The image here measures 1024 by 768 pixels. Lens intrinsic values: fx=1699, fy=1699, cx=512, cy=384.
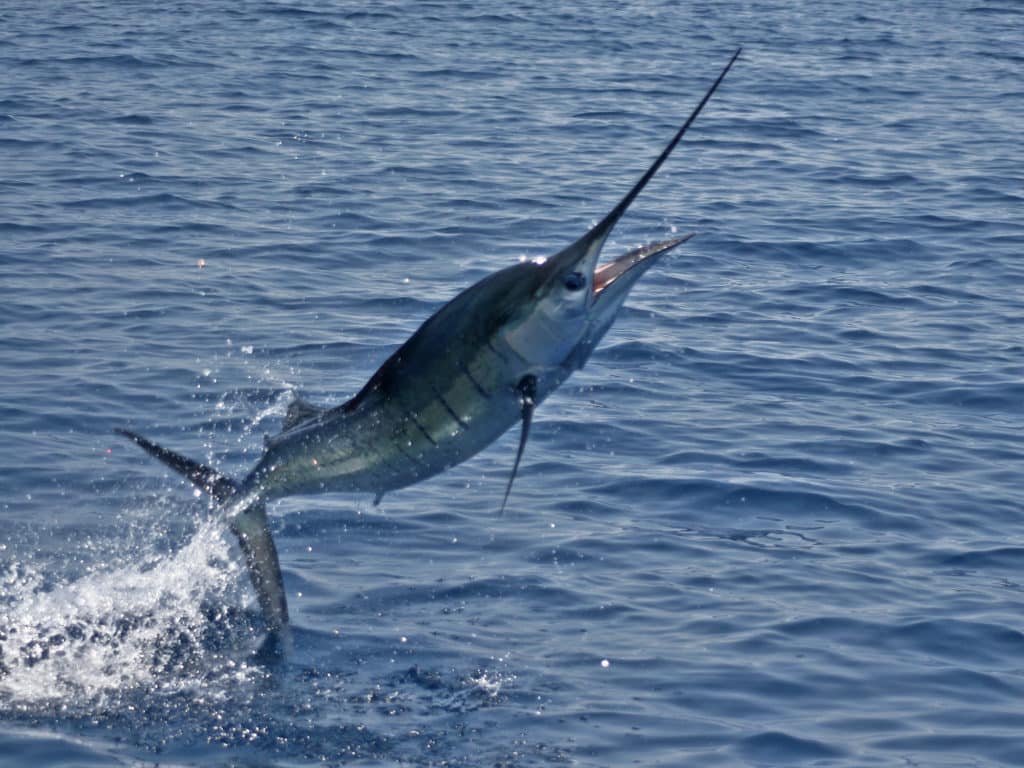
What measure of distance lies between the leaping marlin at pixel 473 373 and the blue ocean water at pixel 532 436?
1.27 m

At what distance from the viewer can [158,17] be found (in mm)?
25594

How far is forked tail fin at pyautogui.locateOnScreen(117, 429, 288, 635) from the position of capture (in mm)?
5852

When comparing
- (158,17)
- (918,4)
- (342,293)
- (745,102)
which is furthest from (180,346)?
(918,4)

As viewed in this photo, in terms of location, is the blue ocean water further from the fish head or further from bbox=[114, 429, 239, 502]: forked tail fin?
the fish head

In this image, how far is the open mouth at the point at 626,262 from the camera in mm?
4941

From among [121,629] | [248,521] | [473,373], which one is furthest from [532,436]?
[473,373]

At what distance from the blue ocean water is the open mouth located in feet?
6.62

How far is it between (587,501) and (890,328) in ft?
13.7

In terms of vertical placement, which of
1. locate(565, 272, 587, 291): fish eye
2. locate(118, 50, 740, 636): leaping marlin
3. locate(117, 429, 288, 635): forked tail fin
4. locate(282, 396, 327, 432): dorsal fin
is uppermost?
locate(565, 272, 587, 291): fish eye

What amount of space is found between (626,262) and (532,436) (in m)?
4.94

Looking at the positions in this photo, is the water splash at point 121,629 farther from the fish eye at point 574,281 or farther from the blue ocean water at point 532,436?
the fish eye at point 574,281

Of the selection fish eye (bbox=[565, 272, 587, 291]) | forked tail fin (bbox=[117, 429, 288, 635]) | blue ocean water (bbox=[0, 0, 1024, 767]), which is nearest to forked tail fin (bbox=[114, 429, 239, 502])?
forked tail fin (bbox=[117, 429, 288, 635])

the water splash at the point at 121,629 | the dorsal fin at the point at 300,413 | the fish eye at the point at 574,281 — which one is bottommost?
the water splash at the point at 121,629

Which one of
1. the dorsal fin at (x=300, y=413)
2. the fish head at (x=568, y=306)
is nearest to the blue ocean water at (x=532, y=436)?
the dorsal fin at (x=300, y=413)
